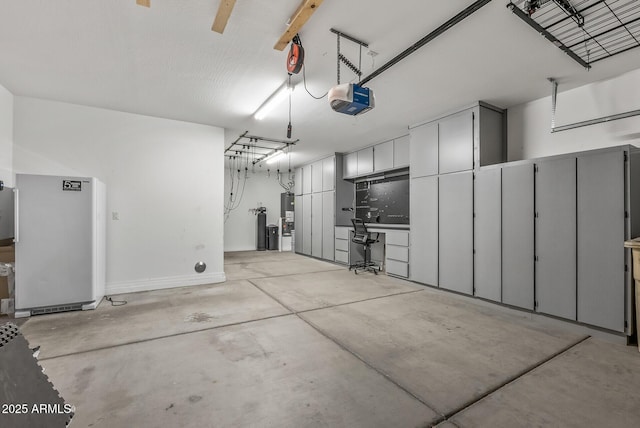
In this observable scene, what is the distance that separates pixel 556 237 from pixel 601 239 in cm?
37

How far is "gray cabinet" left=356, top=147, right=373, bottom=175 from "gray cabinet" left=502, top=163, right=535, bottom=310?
119 inches

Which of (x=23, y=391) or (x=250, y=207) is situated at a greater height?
(x=250, y=207)

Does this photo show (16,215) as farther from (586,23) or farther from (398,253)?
(586,23)

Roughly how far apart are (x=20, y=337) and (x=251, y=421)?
118 centimetres

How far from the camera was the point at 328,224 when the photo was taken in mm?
7375

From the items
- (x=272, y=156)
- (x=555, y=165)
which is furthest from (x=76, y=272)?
(x=555, y=165)

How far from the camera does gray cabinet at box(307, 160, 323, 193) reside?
7782 mm

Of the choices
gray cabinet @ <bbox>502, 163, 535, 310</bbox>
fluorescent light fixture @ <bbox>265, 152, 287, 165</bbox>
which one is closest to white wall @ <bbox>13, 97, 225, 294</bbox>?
fluorescent light fixture @ <bbox>265, 152, 287, 165</bbox>

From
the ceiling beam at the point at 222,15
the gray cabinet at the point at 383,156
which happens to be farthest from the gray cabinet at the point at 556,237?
the ceiling beam at the point at 222,15

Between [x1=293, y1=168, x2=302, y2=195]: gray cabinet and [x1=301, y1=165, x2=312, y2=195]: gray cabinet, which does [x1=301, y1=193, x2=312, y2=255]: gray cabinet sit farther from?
[x1=293, y1=168, x2=302, y2=195]: gray cabinet

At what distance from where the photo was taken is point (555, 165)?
3.19m

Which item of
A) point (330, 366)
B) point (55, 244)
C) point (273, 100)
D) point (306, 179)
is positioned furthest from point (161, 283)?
point (306, 179)

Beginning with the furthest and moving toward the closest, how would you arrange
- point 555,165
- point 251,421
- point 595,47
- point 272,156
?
point 272,156 < point 555,165 < point 595,47 < point 251,421

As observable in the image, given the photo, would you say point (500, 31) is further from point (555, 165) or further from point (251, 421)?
point (251, 421)
